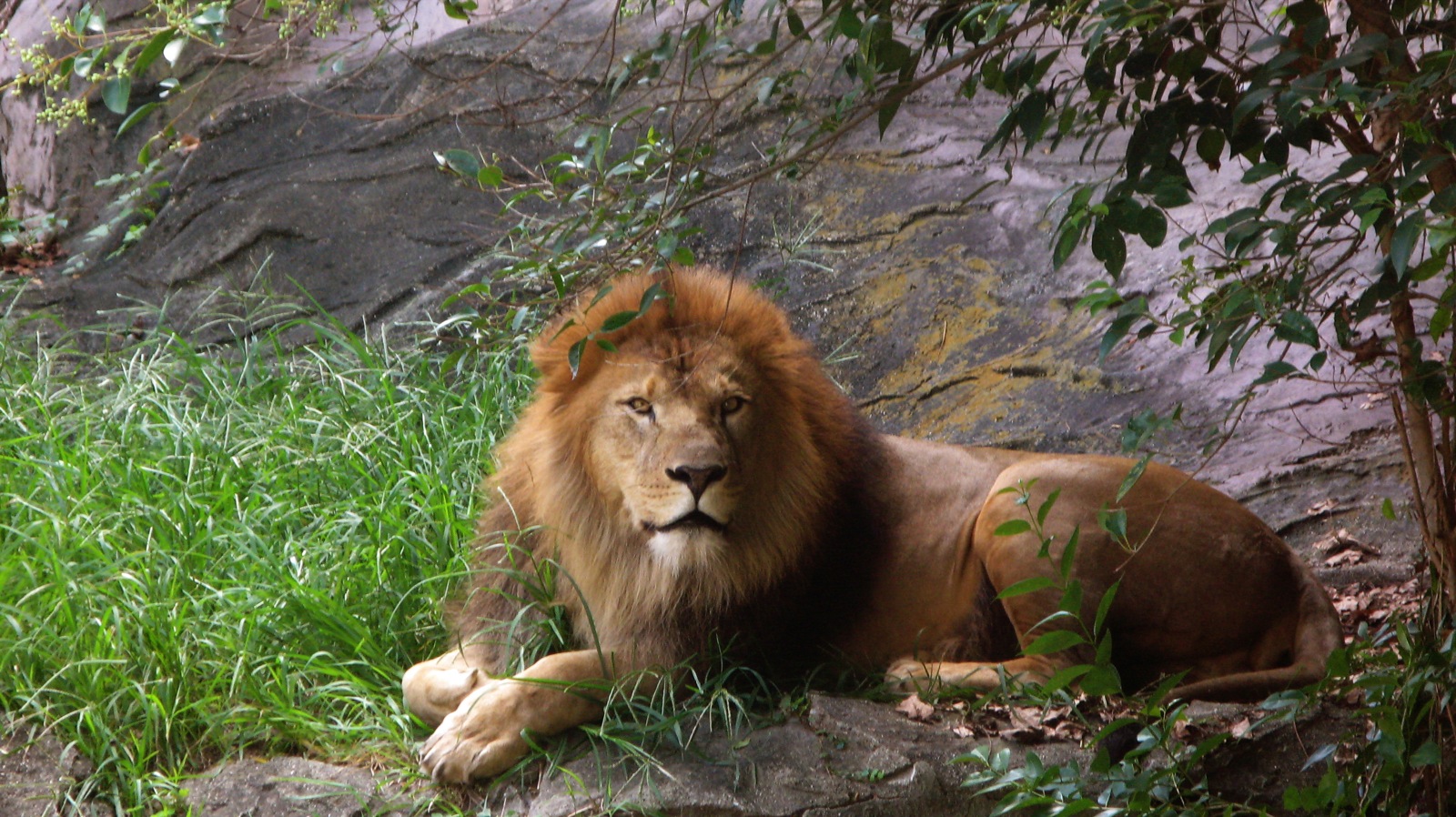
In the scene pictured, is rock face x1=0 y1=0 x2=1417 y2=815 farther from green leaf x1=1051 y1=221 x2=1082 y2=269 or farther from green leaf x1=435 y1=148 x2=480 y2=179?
green leaf x1=1051 y1=221 x2=1082 y2=269

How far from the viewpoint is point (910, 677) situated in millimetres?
3279

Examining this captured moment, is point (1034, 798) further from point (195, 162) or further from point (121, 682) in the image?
point (195, 162)

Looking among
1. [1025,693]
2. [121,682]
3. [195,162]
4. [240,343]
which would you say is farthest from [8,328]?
[1025,693]

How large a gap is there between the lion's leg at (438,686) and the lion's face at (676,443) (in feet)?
1.73

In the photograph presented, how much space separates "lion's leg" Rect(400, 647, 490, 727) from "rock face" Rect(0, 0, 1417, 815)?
0.74 feet

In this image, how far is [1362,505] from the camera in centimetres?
428

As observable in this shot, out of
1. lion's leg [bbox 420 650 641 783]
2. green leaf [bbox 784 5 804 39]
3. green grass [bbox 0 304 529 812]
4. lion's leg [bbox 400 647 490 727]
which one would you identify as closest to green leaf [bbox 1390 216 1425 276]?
green leaf [bbox 784 5 804 39]

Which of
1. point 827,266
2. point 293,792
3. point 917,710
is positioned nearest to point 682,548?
point 917,710

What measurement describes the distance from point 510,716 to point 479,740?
87 mm

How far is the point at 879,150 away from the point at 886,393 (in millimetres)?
1640

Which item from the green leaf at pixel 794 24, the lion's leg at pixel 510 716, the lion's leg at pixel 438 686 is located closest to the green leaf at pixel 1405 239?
the green leaf at pixel 794 24

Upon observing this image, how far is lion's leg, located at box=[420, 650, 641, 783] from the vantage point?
2906 millimetres

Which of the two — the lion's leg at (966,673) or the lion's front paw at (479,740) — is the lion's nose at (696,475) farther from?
the lion's leg at (966,673)

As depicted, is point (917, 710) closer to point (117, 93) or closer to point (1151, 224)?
point (1151, 224)
